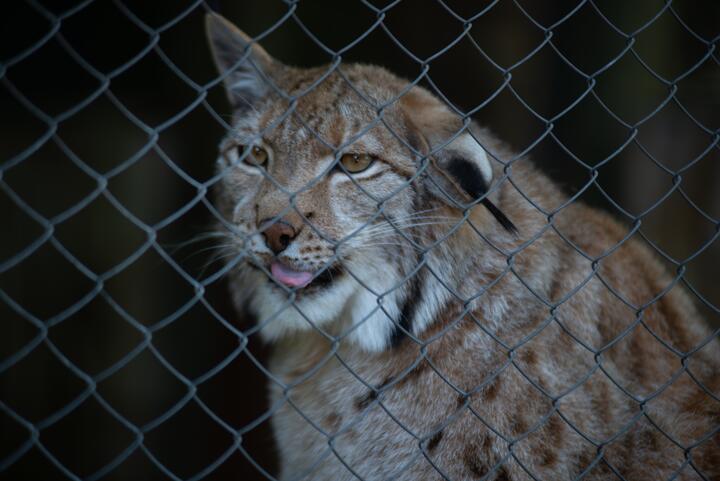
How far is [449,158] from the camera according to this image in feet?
7.35

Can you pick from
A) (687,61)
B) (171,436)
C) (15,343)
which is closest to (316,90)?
(171,436)

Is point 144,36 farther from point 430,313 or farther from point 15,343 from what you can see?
point 430,313

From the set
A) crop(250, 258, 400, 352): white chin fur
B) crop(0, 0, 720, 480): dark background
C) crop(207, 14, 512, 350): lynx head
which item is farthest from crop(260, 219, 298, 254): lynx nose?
crop(0, 0, 720, 480): dark background

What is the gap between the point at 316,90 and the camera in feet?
8.48

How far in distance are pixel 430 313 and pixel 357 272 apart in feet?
1.03

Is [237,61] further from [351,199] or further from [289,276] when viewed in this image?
[289,276]

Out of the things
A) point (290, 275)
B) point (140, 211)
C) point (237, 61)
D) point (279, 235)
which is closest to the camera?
point (279, 235)

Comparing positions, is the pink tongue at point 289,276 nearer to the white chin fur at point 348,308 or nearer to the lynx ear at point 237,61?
the white chin fur at point 348,308

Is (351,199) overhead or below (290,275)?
overhead

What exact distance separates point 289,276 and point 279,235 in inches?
6.7

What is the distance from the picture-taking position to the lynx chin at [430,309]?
7.43 feet

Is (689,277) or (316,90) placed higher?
(316,90)

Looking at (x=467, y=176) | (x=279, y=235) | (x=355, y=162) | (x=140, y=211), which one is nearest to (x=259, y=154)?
(x=355, y=162)

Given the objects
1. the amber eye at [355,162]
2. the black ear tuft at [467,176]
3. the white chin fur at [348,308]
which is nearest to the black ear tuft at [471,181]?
the black ear tuft at [467,176]
